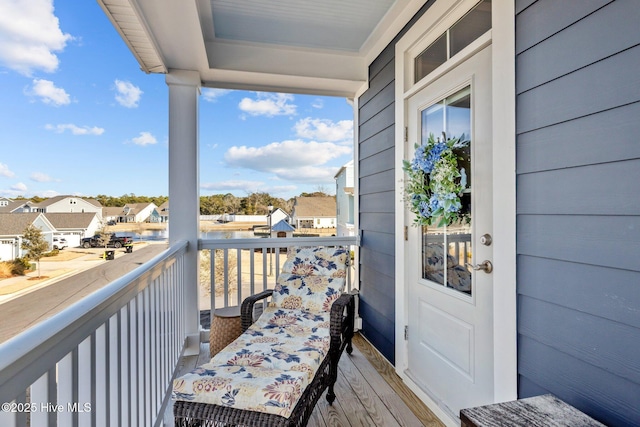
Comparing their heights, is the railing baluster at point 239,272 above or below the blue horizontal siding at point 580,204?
below

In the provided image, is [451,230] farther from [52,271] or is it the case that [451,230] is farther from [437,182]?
Answer: [52,271]

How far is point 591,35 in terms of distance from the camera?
3.90ft

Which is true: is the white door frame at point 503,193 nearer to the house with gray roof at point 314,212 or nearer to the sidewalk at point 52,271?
the sidewalk at point 52,271

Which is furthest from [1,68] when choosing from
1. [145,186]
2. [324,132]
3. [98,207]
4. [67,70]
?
[324,132]

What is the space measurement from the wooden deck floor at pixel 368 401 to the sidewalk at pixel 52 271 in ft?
5.29

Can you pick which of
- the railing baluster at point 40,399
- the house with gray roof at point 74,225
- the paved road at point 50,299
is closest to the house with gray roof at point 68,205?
the house with gray roof at point 74,225

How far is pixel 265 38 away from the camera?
2.97 metres

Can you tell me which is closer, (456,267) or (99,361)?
(99,361)

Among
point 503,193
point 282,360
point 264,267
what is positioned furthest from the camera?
point 264,267

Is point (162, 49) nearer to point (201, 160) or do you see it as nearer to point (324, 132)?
point (201, 160)

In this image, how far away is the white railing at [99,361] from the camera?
27.0 inches

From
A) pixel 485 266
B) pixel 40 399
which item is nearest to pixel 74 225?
pixel 40 399

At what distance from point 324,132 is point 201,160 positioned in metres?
1.25

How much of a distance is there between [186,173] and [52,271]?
2.39 m
